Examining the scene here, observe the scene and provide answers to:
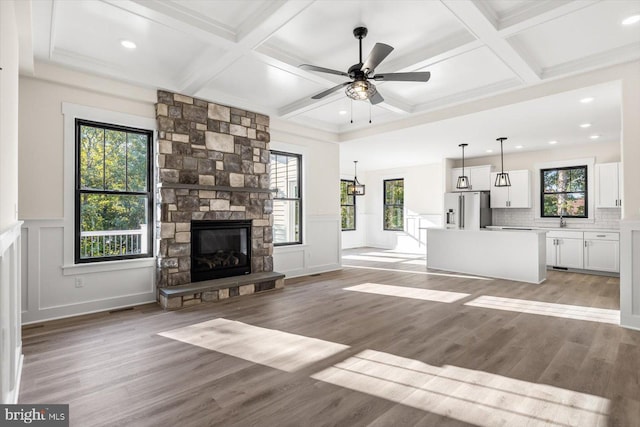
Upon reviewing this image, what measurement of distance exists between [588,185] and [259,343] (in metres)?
7.81

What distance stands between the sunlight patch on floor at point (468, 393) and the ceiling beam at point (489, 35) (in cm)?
293

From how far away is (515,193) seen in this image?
26.5 feet

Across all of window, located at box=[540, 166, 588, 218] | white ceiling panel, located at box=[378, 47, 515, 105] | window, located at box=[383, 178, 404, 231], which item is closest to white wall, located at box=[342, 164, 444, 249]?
window, located at box=[383, 178, 404, 231]

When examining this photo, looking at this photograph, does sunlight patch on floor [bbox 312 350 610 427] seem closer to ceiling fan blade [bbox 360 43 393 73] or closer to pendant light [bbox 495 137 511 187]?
ceiling fan blade [bbox 360 43 393 73]

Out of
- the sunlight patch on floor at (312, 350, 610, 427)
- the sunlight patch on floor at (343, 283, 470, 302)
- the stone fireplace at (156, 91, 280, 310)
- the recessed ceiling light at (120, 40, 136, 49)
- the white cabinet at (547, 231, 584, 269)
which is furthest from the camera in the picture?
the white cabinet at (547, 231, 584, 269)

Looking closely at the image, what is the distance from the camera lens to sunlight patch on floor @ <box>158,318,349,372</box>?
9.22ft

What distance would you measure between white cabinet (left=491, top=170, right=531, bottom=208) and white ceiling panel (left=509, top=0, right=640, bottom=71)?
4.49 metres

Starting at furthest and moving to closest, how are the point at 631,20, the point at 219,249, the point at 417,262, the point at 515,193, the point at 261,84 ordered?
1. the point at 417,262
2. the point at 515,193
3. the point at 219,249
4. the point at 261,84
5. the point at 631,20

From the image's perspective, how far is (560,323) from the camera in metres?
3.69

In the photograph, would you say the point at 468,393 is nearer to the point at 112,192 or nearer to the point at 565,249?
the point at 112,192

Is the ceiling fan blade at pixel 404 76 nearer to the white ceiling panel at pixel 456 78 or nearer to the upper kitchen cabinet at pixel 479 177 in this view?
the white ceiling panel at pixel 456 78

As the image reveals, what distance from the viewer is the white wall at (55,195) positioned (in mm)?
3746

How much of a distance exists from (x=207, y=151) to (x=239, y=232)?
4.53 feet

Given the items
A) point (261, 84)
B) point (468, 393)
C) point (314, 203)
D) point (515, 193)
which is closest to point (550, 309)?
point (468, 393)
